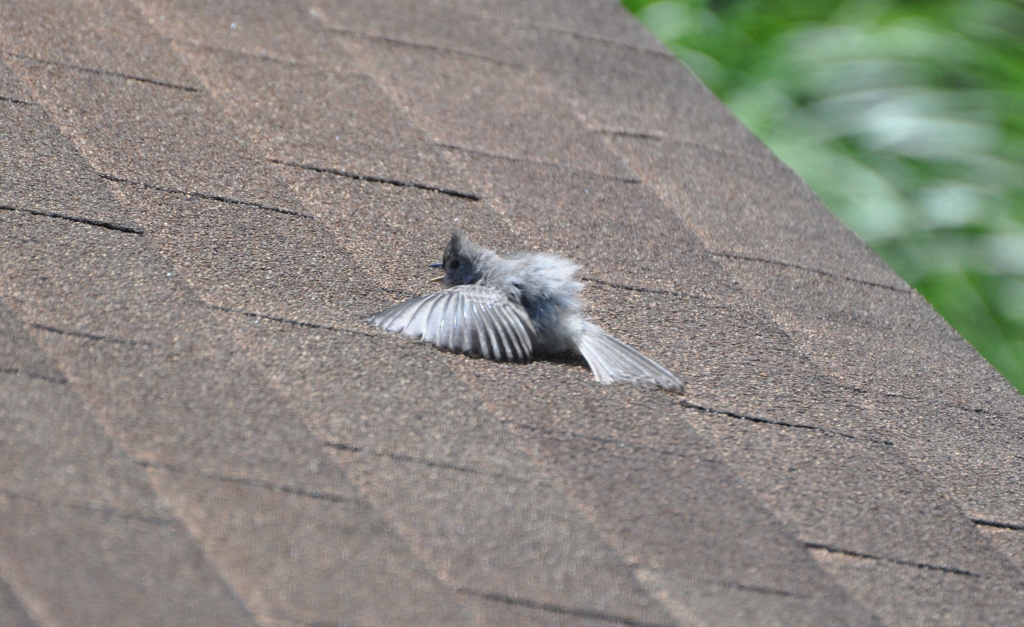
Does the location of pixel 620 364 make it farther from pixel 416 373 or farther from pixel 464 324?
pixel 416 373

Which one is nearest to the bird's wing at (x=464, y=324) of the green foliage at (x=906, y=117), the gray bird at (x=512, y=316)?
the gray bird at (x=512, y=316)

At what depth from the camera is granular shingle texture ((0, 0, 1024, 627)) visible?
1.75 m

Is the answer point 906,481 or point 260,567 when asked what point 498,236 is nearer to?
point 906,481

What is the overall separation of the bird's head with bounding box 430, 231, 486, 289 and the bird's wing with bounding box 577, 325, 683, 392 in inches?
13.7

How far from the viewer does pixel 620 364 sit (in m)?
2.47

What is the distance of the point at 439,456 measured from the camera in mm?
2041

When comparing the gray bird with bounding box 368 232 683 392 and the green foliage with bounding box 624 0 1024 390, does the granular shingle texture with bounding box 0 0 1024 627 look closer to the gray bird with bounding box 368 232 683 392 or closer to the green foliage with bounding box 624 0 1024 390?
the gray bird with bounding box 368 232 683 392

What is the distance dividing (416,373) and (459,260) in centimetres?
53

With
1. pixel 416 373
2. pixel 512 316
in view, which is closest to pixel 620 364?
pixel 512 316

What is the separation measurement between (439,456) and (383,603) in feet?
1.33

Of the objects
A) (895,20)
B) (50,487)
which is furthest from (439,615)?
(895,20)

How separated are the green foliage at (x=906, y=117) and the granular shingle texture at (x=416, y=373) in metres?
2.43

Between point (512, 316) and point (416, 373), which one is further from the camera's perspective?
point (512, 316)

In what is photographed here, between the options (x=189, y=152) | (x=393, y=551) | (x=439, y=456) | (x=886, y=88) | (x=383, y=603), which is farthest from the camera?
(x=886, y=88)
